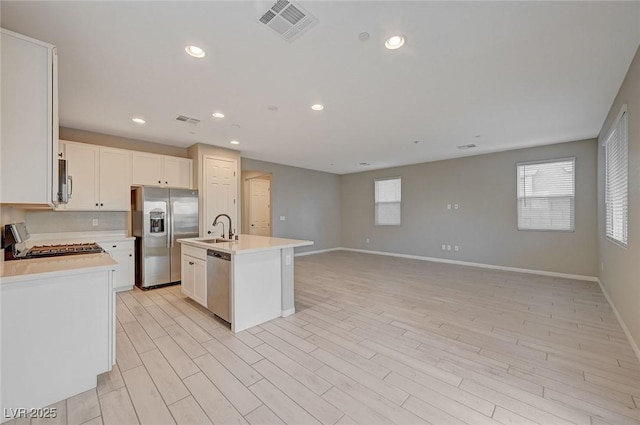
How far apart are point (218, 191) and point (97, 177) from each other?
1.88m

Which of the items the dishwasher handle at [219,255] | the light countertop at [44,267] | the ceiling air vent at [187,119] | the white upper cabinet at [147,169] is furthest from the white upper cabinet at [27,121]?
the white upper cabinet at [147,169]

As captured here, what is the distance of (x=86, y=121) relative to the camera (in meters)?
3.87

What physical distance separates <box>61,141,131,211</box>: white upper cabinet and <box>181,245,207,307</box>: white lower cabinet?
1757mm

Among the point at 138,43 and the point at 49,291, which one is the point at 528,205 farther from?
the point at 49,291

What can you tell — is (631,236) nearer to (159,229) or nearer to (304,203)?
(159,229)

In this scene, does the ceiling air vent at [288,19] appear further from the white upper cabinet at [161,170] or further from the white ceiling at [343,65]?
the white upper cabinet at [161,170]

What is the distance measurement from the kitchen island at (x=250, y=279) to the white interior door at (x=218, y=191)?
1719mm

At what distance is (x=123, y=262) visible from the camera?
416cm

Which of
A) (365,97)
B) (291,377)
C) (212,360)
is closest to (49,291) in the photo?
(212,360)

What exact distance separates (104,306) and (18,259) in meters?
1.05

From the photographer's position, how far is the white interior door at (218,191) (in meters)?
5.16

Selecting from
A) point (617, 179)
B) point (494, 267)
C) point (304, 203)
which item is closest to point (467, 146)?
point (617, 179)

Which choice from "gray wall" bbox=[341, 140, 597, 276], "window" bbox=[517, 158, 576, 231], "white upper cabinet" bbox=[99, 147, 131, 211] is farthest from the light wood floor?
"window" bbox=[517, 158, 576, 231]

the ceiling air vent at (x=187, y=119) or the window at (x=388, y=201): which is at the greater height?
the ceiling air vent at (x=187, y=119)
